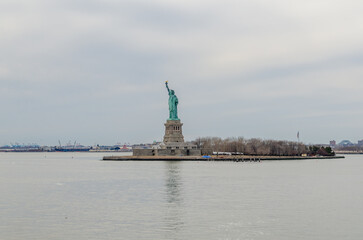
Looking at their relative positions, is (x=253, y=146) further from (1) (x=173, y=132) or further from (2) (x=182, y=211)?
(2) (x=182, y=211)

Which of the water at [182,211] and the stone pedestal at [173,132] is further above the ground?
the stone pedestal at [173,132]

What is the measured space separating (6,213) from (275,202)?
694 inches

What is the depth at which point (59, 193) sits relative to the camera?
43750 millimetres

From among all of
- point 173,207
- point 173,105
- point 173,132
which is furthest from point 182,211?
point 173,105

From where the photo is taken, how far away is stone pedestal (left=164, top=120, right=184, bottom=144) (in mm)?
114750

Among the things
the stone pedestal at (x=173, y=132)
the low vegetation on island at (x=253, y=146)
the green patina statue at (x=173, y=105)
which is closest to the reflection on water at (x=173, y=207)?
the stone pedestal at (x=173, y=132)

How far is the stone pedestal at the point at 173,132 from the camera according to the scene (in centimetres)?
11475

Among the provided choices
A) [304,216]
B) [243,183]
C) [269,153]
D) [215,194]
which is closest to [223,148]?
[269,153]

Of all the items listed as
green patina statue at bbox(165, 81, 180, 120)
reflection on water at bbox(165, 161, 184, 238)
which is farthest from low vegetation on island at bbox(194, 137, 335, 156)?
reflection on water at bbox(165, 161, 184, 238)

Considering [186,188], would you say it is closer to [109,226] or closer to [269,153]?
[109,226]

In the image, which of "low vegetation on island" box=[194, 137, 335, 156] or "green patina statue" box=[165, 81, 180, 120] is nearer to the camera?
"green patina statue" box=[165, 81, 180, 120]

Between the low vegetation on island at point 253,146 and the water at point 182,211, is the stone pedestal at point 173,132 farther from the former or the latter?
the water at point 182,211

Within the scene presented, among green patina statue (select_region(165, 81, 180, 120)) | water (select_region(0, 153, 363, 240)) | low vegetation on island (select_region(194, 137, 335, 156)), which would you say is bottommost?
water (select_region(0, 153, 363, 240))

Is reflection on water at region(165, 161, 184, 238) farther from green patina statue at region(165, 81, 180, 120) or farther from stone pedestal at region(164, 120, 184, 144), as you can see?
green patina statue at region(165, 81, 180, 120)
